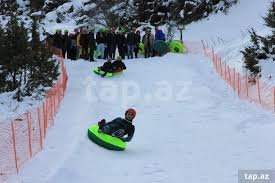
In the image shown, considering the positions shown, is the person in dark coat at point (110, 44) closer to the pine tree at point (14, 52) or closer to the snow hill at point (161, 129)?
the snow hill at point (161, 129)

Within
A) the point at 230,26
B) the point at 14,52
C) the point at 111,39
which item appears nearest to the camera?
the point at 14,52

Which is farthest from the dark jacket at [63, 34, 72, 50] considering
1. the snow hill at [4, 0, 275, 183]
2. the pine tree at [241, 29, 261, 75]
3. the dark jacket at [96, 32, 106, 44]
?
the pine tree at [241, 29, 261, 75]

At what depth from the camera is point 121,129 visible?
41.3 ft

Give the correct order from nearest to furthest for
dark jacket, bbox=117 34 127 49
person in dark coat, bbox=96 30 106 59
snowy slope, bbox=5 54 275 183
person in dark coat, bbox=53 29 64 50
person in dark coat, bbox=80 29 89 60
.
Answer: snowy slope, bbox=5 54 275 183 < person in dark coat, bbox=80 29 89 60 < person in dark coat, bbox=53 29 64 50 < person in dark coat, bbox=96 30 106 59 < dark jacket, bbox=117 34 127 49

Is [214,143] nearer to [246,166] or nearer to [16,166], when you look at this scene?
[246,166]

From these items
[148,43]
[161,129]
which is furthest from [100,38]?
[161,129]

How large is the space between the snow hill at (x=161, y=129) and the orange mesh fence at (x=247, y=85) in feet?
1.21

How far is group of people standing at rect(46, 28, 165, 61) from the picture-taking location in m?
25.2

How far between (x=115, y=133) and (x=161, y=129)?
8.26 ft

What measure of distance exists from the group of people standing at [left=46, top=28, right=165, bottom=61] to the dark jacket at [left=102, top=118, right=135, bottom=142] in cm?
1268

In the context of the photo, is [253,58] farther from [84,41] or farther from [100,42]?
[84,41]

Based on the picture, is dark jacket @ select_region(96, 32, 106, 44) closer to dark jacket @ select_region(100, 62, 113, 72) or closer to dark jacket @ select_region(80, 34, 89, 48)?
dark jacket @ select_region(80, 34, 89, 48)

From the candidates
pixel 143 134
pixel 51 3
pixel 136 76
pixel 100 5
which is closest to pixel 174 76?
pixel 136 76

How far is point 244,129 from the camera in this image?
1423 centimetres
